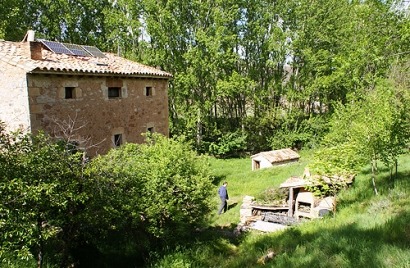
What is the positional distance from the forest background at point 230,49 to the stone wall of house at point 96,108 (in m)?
8.18

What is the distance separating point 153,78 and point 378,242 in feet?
41.1

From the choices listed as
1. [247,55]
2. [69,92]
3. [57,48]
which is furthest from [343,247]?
[247,55]

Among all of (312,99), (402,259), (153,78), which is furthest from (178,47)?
(402,259)

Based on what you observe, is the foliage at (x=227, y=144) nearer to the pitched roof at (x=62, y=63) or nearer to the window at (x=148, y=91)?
the window at (x=148, y=91)

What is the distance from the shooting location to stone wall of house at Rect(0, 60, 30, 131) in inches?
396

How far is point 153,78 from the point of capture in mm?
15461

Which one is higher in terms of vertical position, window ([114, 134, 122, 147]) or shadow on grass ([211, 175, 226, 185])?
window ([114, 134, 122, 147])

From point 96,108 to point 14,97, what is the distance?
3025 millimetres

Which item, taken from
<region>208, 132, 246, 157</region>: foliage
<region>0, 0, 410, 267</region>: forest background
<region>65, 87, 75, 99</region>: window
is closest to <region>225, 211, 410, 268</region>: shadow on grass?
<region>0, 0, 410, 267</region>: forest background

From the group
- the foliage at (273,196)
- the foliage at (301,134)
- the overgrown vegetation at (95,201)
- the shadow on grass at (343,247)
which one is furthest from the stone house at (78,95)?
the foliage at (301,134)

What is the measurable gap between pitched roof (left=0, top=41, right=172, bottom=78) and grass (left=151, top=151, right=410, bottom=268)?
7427 mm

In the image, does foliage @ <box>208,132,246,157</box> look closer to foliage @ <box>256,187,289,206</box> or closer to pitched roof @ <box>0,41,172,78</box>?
pitched roof @ <box>0,41,172,78</box>

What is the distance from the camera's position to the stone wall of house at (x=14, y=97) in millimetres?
10055

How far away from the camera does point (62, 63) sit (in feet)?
37.4
